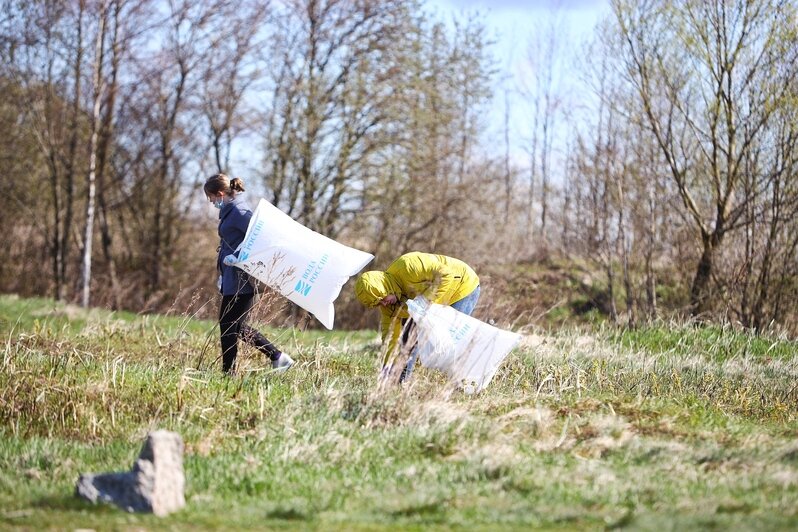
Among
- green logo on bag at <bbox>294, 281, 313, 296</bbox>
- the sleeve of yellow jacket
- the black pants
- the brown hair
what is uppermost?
the brown hair

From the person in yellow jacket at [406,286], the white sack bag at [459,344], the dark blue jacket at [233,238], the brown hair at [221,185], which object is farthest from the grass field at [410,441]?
the brown hair at [221,185]

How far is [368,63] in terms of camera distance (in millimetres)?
21422

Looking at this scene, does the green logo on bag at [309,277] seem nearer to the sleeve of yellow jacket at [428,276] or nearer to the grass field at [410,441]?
the sleeve of yellow jacket at [428,276]

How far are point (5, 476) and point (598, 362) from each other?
16.0 feet

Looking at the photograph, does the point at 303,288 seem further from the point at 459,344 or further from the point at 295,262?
the point at 459,344

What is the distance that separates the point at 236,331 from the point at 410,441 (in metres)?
2.22

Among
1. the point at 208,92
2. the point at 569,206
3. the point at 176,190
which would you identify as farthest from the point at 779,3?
the point at 176,190

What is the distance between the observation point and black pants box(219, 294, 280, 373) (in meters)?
6.84

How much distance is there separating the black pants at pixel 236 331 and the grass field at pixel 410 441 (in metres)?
0.17

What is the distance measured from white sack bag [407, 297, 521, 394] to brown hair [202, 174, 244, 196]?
1753mm

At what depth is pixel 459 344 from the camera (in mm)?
6379

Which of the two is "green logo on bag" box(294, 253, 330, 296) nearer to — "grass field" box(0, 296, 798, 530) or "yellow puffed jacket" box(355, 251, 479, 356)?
"yellow puffed jacket" box(355, 251, 479, 356)

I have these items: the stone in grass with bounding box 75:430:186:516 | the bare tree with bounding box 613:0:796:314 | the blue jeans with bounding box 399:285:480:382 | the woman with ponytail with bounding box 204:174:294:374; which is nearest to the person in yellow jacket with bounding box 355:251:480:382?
the blue jeans with bounding box 399:285:480:382

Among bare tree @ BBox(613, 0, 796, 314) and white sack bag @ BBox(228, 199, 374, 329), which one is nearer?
white sack bag @ BBox(228, 199, 374, 329)
